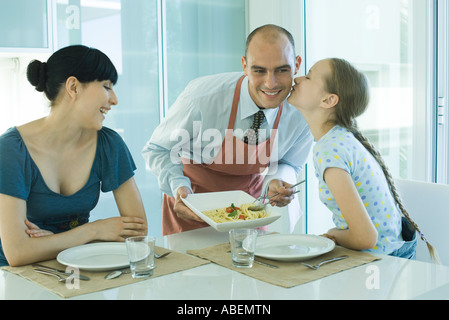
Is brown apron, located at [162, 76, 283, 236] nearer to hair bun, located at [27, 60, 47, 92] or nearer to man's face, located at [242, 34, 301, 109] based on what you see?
man's face, located at [242, 34, 301, 109]

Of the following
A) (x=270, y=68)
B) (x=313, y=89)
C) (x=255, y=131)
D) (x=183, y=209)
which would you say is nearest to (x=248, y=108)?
(x=255, y=131)

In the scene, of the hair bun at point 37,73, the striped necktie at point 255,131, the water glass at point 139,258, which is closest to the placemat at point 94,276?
the water glass at point 139,258

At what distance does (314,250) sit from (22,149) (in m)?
0.89

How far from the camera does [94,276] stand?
122 centimetres

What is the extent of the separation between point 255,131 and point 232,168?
0.18 m

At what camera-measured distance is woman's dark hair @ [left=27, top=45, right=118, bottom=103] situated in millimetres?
1684

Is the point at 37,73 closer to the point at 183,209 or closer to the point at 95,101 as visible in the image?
the point at 95,101

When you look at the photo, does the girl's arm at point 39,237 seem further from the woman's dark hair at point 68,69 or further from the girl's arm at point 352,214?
the girl's arm at point 352,214

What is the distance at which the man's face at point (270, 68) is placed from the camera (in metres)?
1.97

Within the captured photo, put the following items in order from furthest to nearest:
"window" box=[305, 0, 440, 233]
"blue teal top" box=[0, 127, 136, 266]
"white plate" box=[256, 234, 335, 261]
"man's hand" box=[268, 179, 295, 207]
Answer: "window" box=[305, 0, 440, 233] → "man's hand" box=[268, 179, 295, 207] → "blue teal top" box=[0, 127, 136, 266] → "white plate" box=[256, 234, 335, 261]

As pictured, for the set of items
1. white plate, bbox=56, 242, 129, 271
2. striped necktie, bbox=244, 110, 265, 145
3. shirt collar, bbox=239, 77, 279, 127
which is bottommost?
white plate, bbox=56, 242, 129, 271

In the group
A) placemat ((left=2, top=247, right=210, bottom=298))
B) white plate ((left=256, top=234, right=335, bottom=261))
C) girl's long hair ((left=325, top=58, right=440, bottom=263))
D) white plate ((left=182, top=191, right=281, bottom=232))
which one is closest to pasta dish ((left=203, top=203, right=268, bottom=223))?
white plate ((left=182, top=191, right=281, bottom=232))

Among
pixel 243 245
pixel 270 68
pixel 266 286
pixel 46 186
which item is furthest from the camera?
pixel 270 68

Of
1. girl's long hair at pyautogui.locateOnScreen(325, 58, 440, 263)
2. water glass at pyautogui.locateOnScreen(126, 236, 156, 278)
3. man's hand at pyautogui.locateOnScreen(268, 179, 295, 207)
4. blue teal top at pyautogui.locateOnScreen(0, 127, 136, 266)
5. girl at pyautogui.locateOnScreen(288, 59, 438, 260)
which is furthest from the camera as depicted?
man's hand at pyautogui.locateOnScreen(268, 179, 295, 207)
